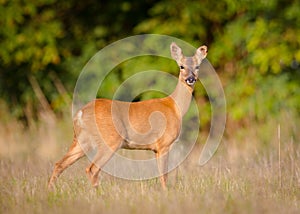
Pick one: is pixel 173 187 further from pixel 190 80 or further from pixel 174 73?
pixel 174 73

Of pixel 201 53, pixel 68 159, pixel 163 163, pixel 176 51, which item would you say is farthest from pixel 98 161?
pixel 201 53

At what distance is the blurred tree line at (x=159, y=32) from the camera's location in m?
12.1

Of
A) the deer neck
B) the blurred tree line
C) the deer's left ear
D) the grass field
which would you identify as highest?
the blurred tree line

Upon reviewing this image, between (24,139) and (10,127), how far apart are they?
1.69 m

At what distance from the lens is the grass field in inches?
210

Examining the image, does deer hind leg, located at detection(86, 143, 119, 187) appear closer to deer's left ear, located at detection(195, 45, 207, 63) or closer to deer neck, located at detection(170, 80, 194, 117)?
deer neck, located at detection(170, 80, 194, 117)

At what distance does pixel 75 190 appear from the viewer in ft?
21.2

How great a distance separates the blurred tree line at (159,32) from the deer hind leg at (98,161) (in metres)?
5.16

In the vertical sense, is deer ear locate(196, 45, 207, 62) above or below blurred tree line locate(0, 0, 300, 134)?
below

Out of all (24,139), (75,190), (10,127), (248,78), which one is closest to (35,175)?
(75,190)

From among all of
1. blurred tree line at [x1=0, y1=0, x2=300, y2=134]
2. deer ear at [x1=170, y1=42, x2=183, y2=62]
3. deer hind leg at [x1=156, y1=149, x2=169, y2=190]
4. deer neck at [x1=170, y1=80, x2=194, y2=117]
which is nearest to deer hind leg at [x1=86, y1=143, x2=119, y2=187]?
deer hind leg at [x1=156, y1=149, x2=169, y2=190]

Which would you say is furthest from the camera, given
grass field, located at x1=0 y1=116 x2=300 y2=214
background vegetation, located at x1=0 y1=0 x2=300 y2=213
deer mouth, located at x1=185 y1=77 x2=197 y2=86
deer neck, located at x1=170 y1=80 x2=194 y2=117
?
deer neck, located at x1=170 y1=80 x2=194 y2=117

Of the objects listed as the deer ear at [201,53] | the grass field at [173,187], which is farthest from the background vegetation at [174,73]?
the deer ear at [201,53]

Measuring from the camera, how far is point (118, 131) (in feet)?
24.4
